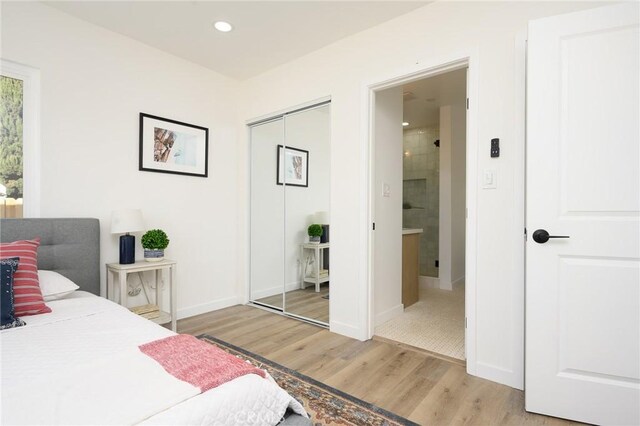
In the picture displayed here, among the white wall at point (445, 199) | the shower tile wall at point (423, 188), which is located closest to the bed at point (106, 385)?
the white wall at point (445, 199)

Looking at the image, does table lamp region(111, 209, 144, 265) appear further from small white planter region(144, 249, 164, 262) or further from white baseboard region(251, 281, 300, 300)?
white baseboard region(251, 281, 300, 300)

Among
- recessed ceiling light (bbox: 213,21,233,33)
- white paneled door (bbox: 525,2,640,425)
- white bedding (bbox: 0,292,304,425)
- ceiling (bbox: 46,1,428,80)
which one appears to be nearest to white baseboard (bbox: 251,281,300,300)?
white bedding (bbox: 0,292,304,425)

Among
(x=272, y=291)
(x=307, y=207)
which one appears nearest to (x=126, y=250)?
(x=272, y=291)

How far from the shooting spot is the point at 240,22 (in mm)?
2680

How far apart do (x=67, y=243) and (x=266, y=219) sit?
1.79 meters

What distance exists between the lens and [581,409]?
5.45 feet

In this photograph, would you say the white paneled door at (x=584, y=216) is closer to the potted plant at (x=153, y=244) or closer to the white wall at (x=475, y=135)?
the white wall at (x=475, y=135)

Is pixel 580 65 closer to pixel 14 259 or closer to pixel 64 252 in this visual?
pixel 14 259

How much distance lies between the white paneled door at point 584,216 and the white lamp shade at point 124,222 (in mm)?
2816

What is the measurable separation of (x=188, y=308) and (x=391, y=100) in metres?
2.97

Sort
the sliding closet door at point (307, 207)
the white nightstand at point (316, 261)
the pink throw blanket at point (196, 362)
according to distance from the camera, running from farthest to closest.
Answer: the white nightstand at point (316, 261)
the sliding closet door at point (307, 207)
the pink throw blanket at point (196, 362)

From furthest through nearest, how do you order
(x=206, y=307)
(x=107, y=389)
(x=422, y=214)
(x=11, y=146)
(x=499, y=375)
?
(x=422, y=214) → (x=206, y=307) → (x=11, y=146) → (x=499, y=375) → (x=107, y=389)

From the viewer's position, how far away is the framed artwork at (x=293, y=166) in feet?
10.9

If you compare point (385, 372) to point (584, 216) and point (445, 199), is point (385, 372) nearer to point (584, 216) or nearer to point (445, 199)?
point (584, 216)
